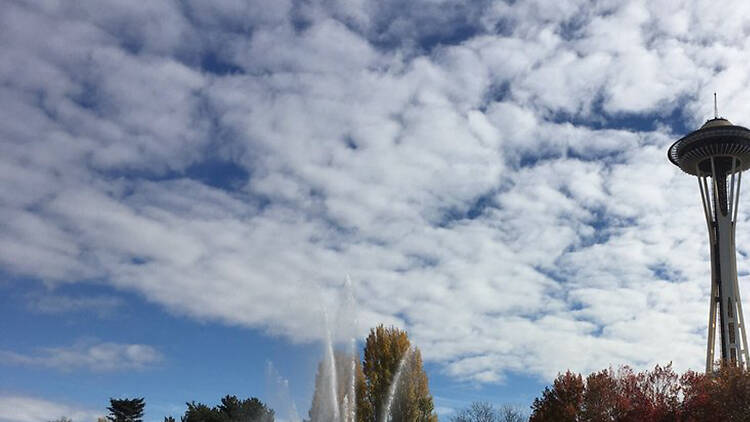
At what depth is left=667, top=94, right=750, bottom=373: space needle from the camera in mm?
47125

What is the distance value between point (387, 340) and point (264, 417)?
17.2m

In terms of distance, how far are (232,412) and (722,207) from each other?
42.9m

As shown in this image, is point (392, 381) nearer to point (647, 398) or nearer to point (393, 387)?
point (393, 387)

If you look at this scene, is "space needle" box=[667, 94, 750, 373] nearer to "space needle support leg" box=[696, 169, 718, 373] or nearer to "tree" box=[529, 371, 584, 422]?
"space needle support leg" box=[696, 169, 718, 373]

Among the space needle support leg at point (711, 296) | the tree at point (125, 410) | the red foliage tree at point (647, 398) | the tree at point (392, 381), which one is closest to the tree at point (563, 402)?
the red foliage tree at point (647, 398)

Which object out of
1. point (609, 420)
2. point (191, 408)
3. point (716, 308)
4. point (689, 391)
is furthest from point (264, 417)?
point (716, 308)

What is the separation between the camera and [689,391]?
30734mm

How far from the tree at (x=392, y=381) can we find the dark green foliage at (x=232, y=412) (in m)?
15.4

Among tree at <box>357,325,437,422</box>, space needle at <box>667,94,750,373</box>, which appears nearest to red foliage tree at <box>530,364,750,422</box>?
tree at <box>357,325,437,422</box>

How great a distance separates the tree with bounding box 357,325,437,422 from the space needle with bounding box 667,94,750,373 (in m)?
23.1

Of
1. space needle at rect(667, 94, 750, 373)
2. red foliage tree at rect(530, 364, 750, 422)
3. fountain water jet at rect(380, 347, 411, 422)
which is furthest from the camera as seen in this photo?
space needle at rect(667, 94, 750, 373)

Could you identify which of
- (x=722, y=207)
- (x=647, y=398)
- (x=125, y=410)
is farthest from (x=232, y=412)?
(x=722, y=207)

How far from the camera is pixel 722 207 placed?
165 ft

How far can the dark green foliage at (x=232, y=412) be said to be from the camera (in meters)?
49.1
